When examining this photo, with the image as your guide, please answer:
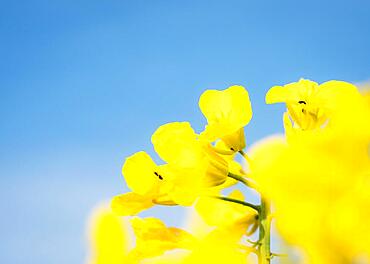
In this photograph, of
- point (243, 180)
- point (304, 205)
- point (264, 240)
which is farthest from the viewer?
point (243, 180)

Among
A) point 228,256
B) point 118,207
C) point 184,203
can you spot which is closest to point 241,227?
point 184,203

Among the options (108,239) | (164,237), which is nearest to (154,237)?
(164,237)

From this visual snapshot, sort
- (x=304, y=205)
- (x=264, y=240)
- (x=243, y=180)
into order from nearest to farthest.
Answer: (x=304, y=205) → (x=264, y=240) → (x=243, y=180)

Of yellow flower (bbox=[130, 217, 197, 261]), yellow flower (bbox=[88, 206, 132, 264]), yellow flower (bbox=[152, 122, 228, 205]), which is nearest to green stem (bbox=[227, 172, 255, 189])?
yellow flower (bbox=[152, 122, 228, 205])

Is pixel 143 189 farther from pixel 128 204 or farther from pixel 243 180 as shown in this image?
pixel 243 180

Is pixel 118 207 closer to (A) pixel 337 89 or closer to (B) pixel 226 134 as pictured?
(B) pixel 226 134

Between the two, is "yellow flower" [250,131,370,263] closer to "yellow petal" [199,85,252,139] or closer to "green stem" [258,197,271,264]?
"green stem" [258,197,271,264]
